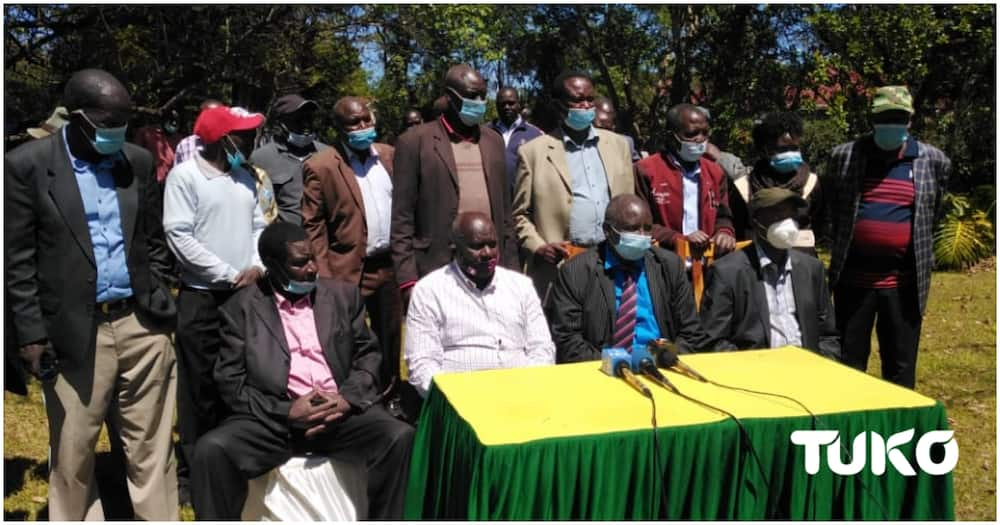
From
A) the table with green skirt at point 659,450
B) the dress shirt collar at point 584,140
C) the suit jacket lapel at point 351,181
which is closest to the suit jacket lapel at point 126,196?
the suit jacket lapel at point 351,181

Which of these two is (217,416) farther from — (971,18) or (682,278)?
(971,18)

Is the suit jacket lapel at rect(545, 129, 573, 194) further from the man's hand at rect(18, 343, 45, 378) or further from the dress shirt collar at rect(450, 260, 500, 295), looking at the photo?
the man's hand at rect(18, 343, 45, 378)

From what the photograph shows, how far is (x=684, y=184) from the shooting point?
5.21 meters

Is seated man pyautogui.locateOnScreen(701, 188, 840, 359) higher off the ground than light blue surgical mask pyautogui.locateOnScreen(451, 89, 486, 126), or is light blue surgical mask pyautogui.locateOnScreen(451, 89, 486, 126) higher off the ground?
light blue surgical mask pyautogui.locateOnScreen(451, 89, 486, 126)

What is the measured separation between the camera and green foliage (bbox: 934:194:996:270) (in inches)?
476

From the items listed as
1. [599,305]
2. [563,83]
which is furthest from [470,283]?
[563,83]

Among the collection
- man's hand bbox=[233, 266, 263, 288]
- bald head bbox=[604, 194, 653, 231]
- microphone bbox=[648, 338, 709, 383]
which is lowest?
microphone bbox=[648, 338, 709, 383]

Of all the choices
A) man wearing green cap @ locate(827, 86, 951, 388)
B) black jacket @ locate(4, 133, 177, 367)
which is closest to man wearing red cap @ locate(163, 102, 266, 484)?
black jacket @ locate(4, 133, 177, 367)

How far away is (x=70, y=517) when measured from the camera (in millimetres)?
3744

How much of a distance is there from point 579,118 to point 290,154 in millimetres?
1838

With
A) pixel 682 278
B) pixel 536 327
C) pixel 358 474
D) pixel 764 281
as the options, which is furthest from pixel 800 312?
pixel 358 474

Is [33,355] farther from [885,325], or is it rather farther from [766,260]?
[885,325]

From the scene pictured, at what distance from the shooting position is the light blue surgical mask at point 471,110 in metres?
4.88

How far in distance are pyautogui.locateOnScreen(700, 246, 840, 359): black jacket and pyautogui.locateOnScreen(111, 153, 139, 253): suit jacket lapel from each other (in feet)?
9.02
